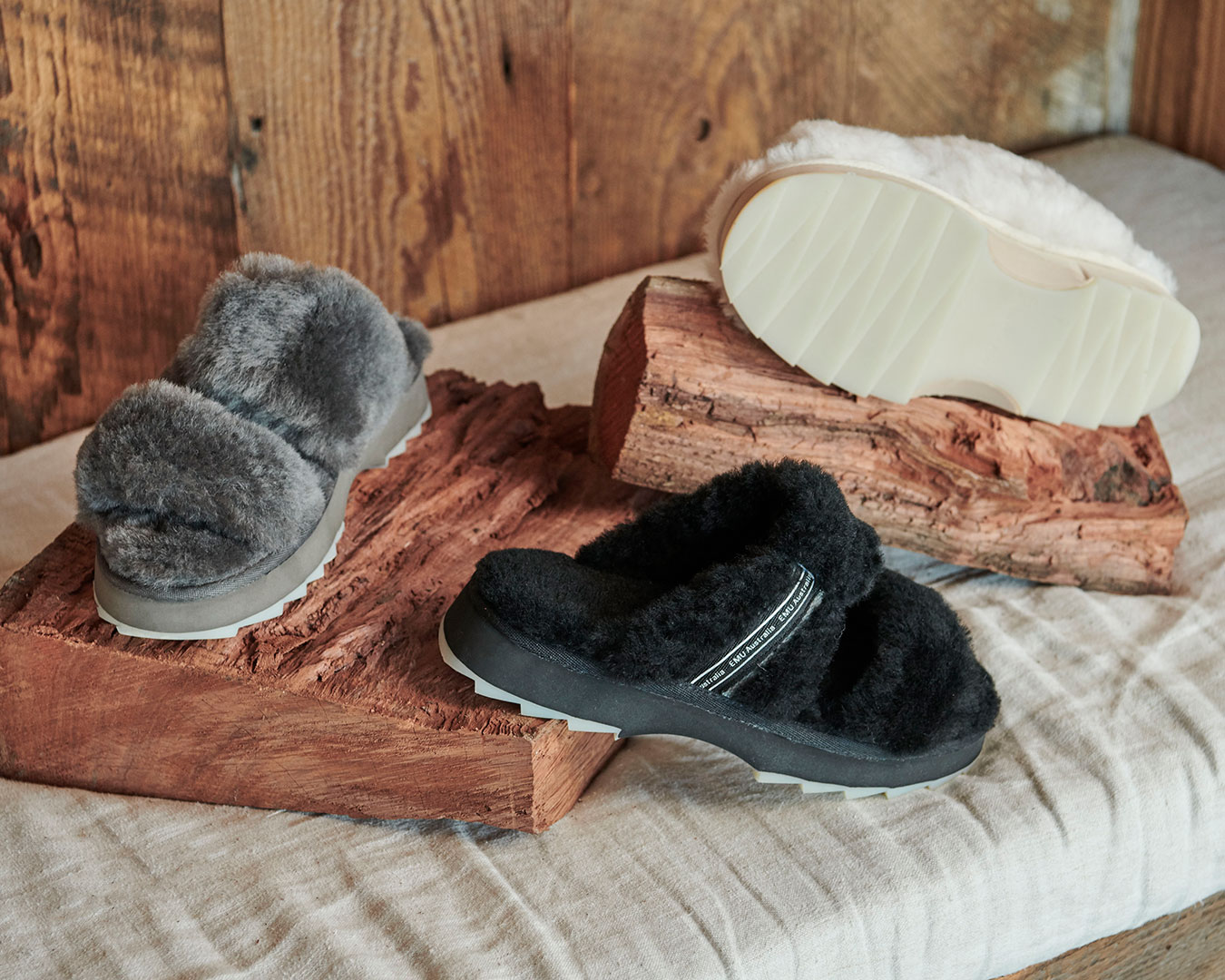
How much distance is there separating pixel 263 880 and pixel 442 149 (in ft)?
2.90

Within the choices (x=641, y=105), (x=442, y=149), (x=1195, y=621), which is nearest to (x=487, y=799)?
(x=1195, y=621)

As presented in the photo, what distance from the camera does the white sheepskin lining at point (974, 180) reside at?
3.00 ft

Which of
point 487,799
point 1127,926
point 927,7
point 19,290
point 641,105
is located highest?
point 927,7

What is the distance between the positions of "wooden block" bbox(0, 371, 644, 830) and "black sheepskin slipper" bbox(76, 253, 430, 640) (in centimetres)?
3

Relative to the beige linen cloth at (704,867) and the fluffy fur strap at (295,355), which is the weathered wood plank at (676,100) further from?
the beige linen cloth at (704,867)

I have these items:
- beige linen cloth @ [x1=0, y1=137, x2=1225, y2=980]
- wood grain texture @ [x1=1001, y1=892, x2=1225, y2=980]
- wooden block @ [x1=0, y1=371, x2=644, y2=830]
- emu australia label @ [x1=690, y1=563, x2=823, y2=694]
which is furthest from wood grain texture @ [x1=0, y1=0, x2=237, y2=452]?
wood grain texture @ [x1=1001, y1=892, x2=1225, y2=980]

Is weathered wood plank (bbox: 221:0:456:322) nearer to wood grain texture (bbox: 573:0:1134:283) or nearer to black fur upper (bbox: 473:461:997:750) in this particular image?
wood grain texture (bbox: 573:0:1134:283)

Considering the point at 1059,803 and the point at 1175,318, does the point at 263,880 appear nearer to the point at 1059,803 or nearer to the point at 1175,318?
the point at 1059,803

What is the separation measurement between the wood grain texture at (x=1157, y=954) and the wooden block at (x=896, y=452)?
281 mm

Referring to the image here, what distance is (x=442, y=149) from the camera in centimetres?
134

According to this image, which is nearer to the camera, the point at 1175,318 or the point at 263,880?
the point at 263,880

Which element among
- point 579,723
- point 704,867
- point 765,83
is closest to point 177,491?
point 579,723

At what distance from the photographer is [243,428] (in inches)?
31.0

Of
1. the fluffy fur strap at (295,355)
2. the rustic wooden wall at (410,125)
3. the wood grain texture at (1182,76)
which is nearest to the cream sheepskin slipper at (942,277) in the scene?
Answer: the fluffy fur strap at (295,355)
